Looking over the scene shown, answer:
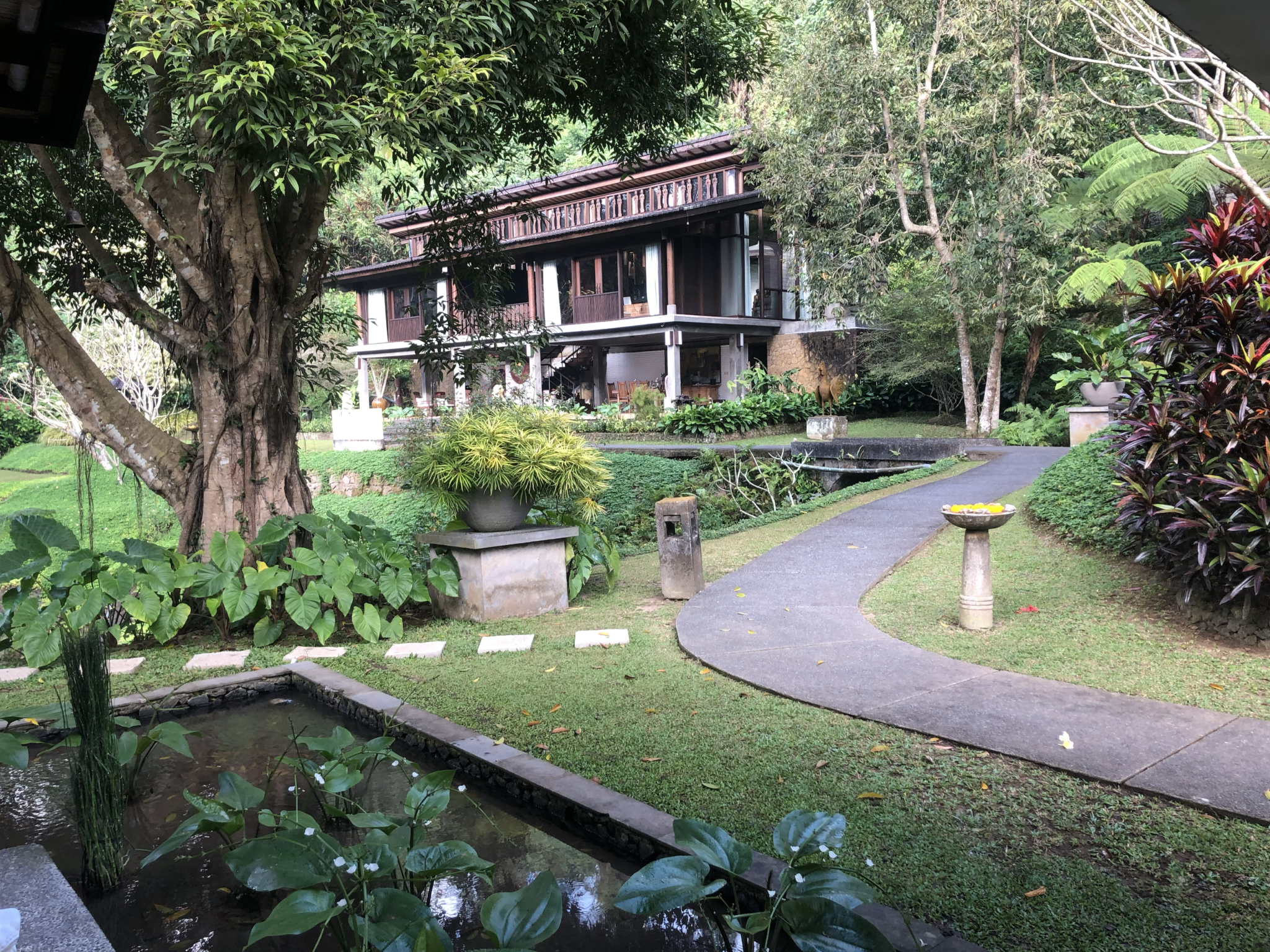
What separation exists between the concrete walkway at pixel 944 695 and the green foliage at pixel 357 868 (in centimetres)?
204

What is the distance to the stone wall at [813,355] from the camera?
23.5 meters

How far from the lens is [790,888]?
184cm

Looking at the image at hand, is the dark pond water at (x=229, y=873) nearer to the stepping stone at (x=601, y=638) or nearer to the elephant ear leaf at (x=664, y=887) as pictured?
the elephant ear leaf at (x=664, y=887)

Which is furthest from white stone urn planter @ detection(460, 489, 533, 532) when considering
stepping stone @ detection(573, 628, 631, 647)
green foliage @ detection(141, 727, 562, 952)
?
green foliage @ detection(141, 727, 562, 952)

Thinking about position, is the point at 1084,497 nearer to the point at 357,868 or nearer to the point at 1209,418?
the point at 1209,418

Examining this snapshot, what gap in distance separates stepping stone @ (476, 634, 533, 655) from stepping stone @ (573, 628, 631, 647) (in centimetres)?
29

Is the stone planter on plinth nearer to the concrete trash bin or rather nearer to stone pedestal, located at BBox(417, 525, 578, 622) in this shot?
the concrete trash bin

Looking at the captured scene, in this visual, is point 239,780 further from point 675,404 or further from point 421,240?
point 421,240

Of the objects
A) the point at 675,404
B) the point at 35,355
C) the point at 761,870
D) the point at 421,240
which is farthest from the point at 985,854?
the point at 421,240

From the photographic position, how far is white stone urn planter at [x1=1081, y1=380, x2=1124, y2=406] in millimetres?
13133

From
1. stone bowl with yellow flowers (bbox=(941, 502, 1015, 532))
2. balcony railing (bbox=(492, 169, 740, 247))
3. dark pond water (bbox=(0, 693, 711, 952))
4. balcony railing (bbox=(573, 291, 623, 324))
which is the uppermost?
balcony railing (bbox=(492, 169, 740, 247))

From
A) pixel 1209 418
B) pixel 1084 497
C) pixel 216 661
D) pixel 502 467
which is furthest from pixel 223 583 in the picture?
pixel 1084 497

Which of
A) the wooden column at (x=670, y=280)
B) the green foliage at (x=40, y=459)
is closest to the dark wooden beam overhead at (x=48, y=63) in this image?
the wooden column at (x=670, y=280)

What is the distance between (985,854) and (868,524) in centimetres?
626
